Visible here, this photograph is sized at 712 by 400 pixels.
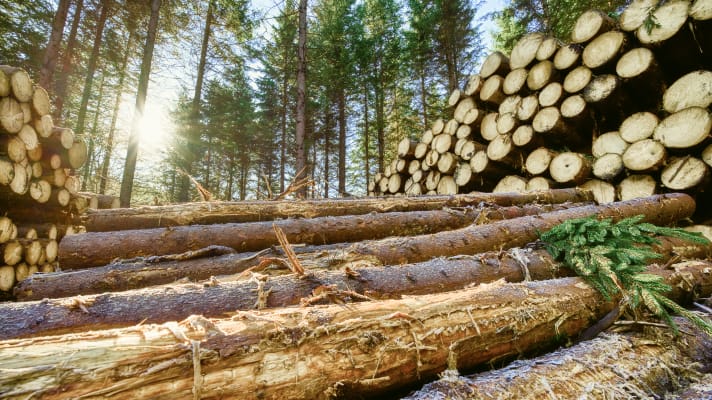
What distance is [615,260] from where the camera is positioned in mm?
1792

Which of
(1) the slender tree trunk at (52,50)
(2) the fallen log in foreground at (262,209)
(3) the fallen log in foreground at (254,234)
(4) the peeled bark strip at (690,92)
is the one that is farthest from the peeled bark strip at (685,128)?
(1) the slender tree trunk at (52,50)

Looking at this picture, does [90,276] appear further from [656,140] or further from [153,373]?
[656,140]

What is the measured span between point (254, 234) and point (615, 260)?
2.64m

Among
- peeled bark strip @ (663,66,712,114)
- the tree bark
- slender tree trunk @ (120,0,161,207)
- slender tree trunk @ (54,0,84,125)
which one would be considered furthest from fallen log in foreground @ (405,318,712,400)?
slender tree trunk @ (54,0,84,125)

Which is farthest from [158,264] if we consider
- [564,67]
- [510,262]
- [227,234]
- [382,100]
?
[382,100]

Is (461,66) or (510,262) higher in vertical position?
(461,66)

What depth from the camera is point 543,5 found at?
9531 millimetres

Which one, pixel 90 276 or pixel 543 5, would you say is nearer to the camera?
pixel 90 276

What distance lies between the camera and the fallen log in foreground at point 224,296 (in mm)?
1245

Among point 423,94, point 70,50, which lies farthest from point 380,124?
point 70,50

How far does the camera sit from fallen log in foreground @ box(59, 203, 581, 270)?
2127mm

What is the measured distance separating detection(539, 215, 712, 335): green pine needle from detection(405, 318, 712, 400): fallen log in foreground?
0.49ft

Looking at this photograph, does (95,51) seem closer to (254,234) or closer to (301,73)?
(301,73)

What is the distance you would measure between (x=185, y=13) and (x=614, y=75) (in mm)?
12736
